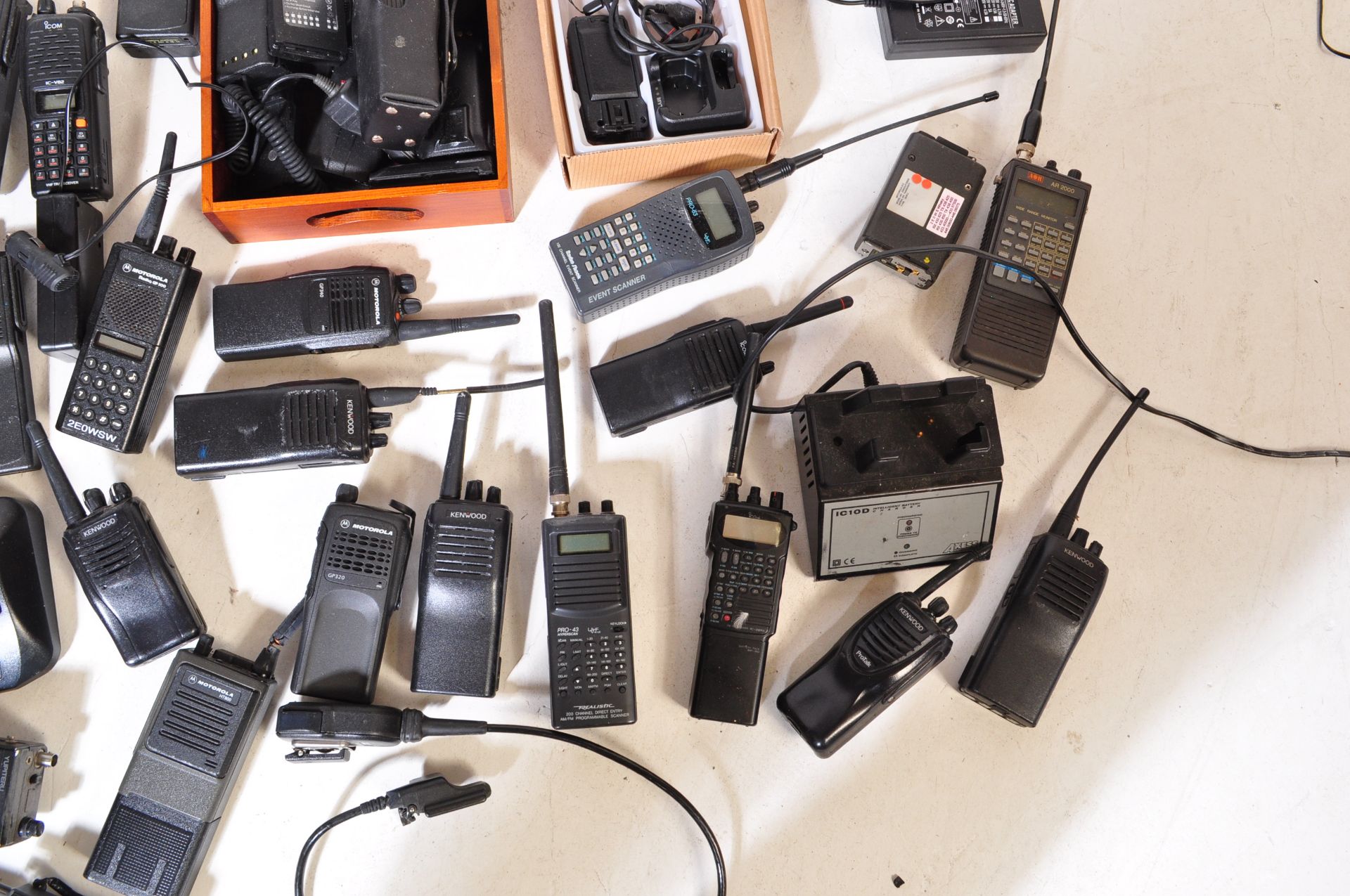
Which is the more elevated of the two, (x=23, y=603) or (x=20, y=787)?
(x=23, y=603)

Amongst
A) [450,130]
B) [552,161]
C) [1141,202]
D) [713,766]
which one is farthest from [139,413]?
[1141,202]

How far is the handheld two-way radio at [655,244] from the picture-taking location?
1275 mm

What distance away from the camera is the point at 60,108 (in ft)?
4.22

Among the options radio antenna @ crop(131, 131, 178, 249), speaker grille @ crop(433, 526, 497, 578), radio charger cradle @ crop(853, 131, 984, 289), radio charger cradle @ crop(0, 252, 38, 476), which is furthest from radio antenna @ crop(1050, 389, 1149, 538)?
radio charger cradle @ crop(0, 252, 38, 476)

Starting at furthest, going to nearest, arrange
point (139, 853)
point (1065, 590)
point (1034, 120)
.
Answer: point (1034, 120), point (1065, 590), point (139, 853)

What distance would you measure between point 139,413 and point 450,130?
1.86 ft

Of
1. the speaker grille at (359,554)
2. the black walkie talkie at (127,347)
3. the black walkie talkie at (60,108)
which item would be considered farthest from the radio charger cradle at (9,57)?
the speaker grille at (359,554)

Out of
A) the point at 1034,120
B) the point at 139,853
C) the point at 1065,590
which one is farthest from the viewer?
the point at 1034,120

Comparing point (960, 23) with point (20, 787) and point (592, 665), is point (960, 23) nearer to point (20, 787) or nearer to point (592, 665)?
point (592, 665)

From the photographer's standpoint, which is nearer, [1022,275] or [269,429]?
[269,429]

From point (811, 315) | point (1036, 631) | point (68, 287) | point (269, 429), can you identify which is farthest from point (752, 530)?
point (68, 287)

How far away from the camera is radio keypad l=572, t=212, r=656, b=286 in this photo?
1.28 m

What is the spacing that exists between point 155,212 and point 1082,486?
135 centimetres

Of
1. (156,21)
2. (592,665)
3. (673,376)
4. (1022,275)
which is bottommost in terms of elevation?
(592,665)
